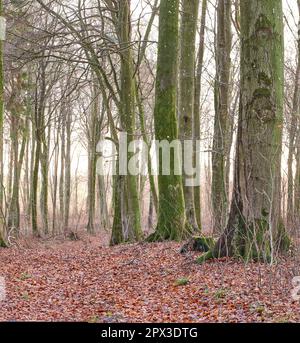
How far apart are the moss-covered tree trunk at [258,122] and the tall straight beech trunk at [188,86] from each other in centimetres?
504

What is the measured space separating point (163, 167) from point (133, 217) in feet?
9.88

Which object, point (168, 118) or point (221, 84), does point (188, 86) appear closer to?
point (221, 84)

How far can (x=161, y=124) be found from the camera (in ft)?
43.8

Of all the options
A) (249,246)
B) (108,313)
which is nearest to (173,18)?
(249,246)

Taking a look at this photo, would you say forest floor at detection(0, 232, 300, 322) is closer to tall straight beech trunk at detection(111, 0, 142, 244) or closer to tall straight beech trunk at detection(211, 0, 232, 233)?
tall straight beech trunk at detection(211, 0, 232, 233)

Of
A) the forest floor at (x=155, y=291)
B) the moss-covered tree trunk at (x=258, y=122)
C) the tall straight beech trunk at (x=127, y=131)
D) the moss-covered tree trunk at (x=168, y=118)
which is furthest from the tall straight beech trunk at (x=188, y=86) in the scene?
the moss-covered tree trunk at (x=258, y=122)

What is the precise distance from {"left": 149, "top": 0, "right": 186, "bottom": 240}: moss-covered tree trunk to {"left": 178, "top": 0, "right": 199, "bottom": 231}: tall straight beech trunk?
0.55m

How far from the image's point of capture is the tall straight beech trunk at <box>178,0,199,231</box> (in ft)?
45.5

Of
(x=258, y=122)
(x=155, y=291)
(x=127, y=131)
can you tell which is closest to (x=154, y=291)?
(x=155, y=291)

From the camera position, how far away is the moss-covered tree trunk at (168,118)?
1308 cm

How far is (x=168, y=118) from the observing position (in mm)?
13305

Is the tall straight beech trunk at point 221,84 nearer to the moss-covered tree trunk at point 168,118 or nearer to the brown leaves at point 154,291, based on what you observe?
the moss-covered tree trunk at point 168,118

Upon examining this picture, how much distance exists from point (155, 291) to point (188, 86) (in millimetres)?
7295
